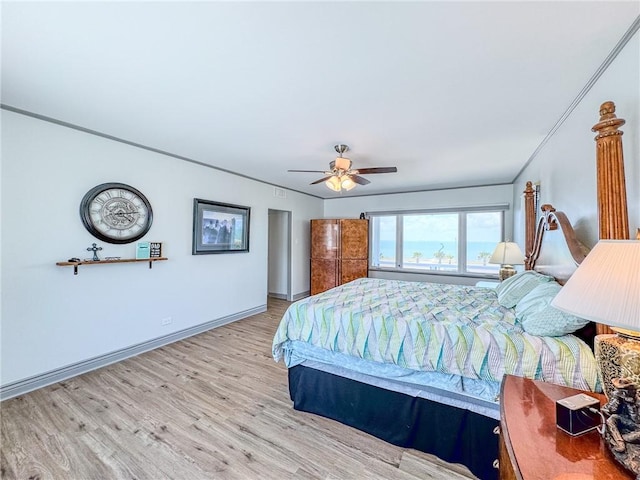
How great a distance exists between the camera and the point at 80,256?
2766 millimetres

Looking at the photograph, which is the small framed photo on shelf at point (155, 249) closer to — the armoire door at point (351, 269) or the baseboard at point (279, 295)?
the baseboard at point (279, 295)

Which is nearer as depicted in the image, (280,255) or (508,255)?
(508,255)

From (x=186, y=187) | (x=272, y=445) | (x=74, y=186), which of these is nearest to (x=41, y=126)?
(x=74, y=186)

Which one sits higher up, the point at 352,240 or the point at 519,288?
the point at 352,240

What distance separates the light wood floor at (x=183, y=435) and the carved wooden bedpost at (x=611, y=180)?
1620 millimetres

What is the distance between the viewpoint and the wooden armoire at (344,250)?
601 cm

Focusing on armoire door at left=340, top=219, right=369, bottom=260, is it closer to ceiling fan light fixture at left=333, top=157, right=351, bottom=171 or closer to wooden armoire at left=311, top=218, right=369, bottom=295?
wooden armoire at left=311, top=218, right=369, bottom=295

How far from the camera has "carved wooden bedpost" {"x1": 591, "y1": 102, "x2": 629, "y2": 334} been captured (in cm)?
129

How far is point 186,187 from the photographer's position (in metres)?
3.79

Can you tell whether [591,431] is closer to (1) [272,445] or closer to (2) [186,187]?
(1) [272,445]

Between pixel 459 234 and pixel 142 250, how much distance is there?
213 inches

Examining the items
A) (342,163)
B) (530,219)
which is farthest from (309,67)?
(530,219)

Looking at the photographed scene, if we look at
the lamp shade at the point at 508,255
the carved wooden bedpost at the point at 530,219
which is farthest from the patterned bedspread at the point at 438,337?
the lamp shade at the point at 508,255

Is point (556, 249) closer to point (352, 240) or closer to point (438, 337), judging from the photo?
point (438, 337)
